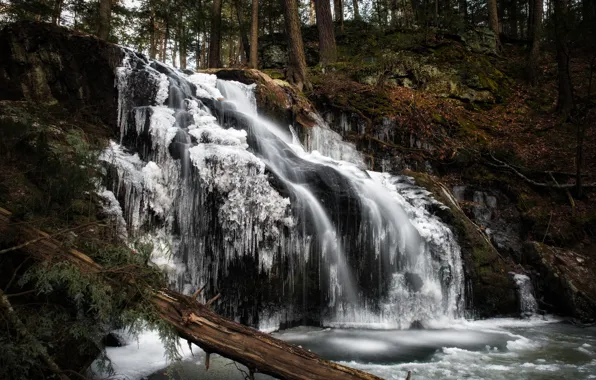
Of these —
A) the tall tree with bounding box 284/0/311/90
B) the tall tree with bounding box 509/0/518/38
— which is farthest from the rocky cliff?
the tall tree with bounding box 509/0/518/38

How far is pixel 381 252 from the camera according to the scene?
299 inches

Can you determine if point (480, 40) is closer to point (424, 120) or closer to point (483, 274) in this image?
point (424, 120)

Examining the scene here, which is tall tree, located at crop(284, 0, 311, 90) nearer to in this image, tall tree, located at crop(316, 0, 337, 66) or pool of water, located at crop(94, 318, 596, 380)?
tall tree, located at crop(316, 0, 337, 66)

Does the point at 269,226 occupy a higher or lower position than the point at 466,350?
higher

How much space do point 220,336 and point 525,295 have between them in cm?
742

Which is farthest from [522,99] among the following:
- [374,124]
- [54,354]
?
[54,354]

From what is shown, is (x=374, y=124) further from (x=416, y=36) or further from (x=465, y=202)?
(x=416, y=36)

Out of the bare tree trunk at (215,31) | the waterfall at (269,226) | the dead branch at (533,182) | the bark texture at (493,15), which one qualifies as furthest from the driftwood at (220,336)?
the bark texture at (493,15)

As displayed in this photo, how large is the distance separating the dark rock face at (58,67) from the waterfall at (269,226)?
1.24ft

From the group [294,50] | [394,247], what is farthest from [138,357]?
[294,50]

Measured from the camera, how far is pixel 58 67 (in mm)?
7996

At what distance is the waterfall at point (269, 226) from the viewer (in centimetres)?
662

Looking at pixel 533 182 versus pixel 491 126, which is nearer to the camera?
pixel 533 182

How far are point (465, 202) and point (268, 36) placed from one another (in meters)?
12.5
